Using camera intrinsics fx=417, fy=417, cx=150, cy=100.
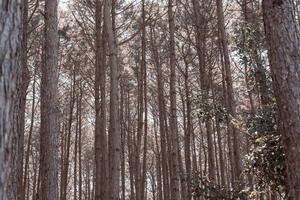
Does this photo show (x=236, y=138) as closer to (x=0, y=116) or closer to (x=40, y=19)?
(x=0, y=116)

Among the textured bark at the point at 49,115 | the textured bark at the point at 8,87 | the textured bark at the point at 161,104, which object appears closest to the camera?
the textured bark at the point at 8,87

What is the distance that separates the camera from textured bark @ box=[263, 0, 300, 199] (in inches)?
131

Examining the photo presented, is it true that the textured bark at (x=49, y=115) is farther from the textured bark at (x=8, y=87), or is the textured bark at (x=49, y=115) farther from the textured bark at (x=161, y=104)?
the textured bark at (x=161, y=104)

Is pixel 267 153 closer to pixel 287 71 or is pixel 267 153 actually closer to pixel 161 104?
pixel 287 71

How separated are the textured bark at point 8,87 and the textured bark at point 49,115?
401 cm

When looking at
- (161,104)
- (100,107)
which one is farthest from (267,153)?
(161,104)

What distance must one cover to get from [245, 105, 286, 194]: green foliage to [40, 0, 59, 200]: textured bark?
250cm

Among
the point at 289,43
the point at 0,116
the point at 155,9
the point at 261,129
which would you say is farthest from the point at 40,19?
the point at 0,116

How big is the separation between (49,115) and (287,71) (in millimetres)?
3305

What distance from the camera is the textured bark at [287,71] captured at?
333 centimetres

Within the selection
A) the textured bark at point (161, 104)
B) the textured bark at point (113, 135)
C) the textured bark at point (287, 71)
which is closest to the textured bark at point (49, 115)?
the textured bark at point (113, 135)

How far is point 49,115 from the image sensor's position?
5594 mm

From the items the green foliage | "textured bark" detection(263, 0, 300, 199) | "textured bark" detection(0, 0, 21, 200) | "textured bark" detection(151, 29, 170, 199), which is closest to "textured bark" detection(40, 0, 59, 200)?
the green foliage

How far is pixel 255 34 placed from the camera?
232 inches
